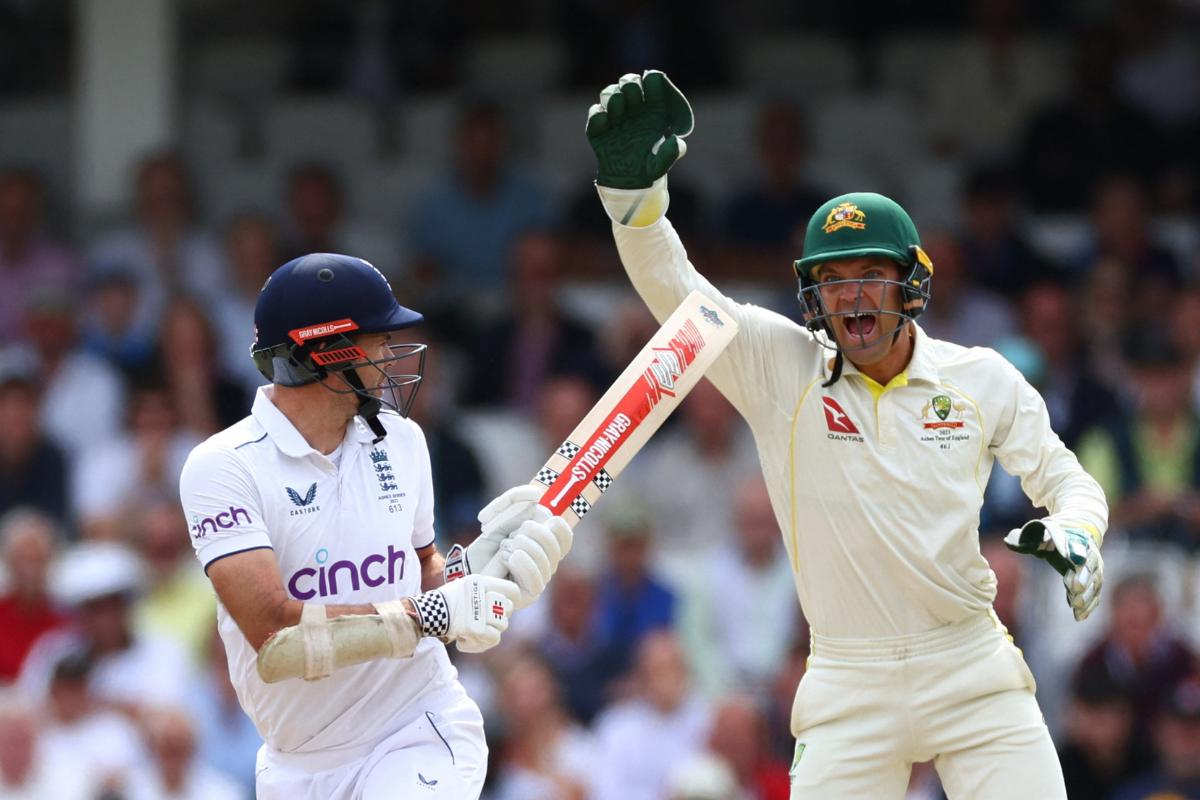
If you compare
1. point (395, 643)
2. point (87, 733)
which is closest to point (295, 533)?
point (395, 643)

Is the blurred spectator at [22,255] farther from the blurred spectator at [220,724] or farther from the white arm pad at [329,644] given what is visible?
the white arm pad at [329,644]

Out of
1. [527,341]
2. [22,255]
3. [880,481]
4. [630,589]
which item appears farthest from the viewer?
[22,255]

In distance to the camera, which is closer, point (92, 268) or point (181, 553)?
point (181, 553)

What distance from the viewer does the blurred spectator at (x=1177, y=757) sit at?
340 inches

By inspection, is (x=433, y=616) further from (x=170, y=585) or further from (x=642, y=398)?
(x=170, y=585)

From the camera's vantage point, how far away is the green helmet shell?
5.92 metres

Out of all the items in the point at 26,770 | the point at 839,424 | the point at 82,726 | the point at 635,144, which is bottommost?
the point at 26,770

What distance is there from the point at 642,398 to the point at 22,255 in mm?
7402

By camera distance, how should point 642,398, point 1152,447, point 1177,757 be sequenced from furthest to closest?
point 1152,447 < point 1177,757 < point 642,398

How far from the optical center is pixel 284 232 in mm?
12359

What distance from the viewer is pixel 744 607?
9.86 meters

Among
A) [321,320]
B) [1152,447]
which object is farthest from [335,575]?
[1152,447]

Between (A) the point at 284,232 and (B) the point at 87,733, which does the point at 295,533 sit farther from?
(A) the point at 284,232

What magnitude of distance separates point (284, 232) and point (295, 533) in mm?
7005
